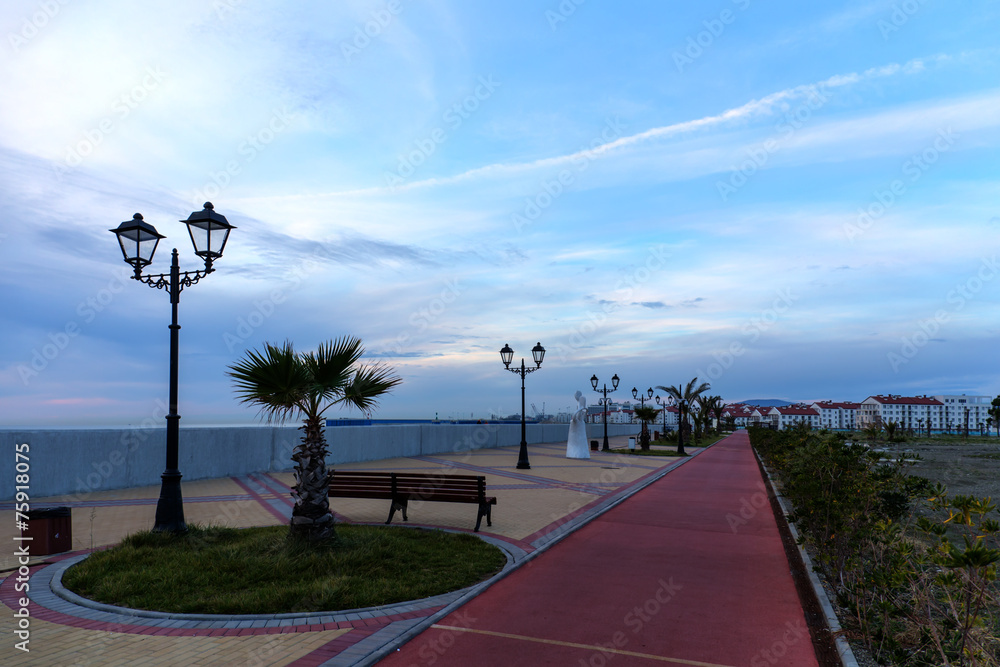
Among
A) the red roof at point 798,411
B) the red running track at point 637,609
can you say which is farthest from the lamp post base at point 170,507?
the red roof at point 798,411

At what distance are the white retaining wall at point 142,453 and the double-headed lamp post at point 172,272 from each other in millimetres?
1899

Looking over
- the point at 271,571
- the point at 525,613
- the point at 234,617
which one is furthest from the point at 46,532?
the point at 525,613

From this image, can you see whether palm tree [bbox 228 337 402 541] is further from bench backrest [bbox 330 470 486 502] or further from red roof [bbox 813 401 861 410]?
red roof [bbox 813 401 861 410]

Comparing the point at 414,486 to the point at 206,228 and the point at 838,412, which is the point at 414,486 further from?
the point at 838,412

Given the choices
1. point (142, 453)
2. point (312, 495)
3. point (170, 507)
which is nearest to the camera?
point (312, 495)

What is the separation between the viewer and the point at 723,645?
199 inches

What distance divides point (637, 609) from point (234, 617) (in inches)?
144

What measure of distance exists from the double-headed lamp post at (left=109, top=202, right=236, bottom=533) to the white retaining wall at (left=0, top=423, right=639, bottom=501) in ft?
6.23

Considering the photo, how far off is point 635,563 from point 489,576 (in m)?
1.98

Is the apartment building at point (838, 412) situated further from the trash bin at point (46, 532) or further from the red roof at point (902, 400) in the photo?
the trash bin at point (46, 532)

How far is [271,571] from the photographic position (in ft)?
21.8

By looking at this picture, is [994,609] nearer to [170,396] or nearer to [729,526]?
[729,526]

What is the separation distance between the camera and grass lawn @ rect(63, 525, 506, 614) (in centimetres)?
580

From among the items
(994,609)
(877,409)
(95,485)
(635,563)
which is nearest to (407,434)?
(95,485)
